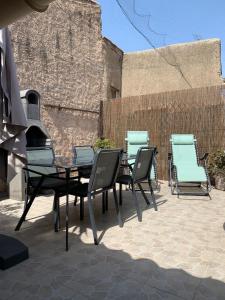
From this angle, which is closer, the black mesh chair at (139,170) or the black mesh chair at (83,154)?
the black mesh chair at (139,170)

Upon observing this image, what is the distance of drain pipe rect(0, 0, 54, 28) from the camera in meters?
1.35

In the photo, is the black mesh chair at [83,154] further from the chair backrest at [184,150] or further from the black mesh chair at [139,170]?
the chair backrest at [184,150]

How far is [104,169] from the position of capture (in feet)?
11.2

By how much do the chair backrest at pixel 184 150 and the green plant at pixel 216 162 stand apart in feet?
1.94

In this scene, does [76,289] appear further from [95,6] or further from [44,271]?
[95,6]

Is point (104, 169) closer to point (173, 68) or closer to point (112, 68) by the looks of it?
point (112, 68)

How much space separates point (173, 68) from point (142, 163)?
7.79 m

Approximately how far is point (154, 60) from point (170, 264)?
32.8ft

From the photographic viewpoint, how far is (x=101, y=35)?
9.41m

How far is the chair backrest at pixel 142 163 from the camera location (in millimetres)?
4102

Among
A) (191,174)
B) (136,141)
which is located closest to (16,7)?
(191,174)

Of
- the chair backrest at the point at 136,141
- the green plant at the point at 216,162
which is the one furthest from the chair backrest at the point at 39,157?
the green plant at the point at 216,162

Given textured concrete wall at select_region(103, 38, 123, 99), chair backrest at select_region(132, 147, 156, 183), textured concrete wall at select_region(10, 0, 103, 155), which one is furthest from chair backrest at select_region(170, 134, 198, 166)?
textured concrete wall at select_region(103, 38, 123, 99)

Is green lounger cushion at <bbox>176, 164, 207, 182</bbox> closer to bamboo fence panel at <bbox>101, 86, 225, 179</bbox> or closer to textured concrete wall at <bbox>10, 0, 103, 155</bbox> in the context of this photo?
bamboo fence panel at <bbox>101, 86, 225, 179</bbox>
